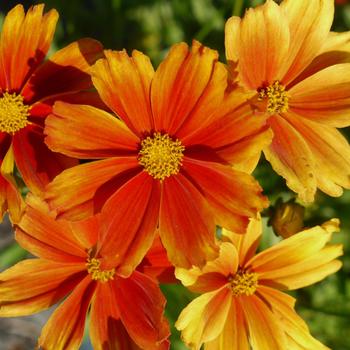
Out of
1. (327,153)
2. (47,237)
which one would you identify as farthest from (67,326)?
(327,153)

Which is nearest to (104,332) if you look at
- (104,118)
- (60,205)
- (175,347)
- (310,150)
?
(60,205)

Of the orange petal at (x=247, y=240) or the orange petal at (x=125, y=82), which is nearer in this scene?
the orange petal at (x=125, y=82)

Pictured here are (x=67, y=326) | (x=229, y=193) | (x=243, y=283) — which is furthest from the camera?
(x=243, y=283)

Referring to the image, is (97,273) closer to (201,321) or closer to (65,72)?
(201,321)

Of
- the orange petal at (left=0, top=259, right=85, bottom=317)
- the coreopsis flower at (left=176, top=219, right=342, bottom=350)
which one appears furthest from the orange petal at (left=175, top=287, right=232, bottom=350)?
the orange petal at (left=0, top=259, right=85, bottom=317)

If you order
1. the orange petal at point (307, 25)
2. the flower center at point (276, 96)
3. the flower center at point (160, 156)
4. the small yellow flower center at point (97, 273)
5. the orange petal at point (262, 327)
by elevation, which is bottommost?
the orange petal at point (262, 327)

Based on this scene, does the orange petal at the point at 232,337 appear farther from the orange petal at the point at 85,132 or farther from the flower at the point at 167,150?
the orange petal at the point at 85,132

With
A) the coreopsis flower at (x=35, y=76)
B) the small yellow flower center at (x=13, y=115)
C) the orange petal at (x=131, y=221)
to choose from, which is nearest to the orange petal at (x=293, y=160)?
the orange petal at (x=131, y=221)
